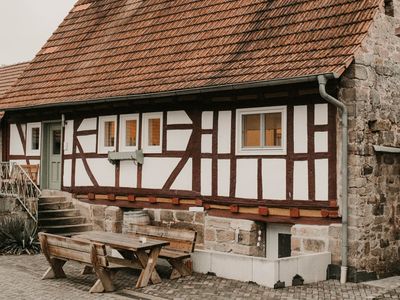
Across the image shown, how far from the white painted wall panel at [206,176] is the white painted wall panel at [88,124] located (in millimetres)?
3663

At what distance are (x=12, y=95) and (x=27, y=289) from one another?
816 centimetres

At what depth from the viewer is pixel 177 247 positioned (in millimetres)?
11164

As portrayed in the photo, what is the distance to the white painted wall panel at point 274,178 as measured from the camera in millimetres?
11250

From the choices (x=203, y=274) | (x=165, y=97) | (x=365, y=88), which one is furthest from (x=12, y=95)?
(x=365, y=88)

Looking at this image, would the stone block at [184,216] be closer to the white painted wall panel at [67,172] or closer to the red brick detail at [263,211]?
the red brick detail at [263,211]

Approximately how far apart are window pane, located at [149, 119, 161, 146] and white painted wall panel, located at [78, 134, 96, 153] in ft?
6.24

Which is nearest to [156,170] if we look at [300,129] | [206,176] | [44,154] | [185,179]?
[185,179]

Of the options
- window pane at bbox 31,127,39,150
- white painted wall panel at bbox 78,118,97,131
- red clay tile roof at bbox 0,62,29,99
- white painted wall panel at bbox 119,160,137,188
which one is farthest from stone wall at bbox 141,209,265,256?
red clay tile roof at bbox 0,62,29,99

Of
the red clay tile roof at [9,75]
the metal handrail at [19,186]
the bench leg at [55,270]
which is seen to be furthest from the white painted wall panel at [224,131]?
the red clay tile roof at [9,75]

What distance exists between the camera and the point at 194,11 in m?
14.3

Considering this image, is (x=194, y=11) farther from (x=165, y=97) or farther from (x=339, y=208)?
(x=339, y=208)

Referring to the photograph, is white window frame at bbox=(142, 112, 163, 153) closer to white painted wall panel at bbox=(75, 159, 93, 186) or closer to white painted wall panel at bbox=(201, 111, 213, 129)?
white painted wall panel at bbox=(201, 111, 213, 129)

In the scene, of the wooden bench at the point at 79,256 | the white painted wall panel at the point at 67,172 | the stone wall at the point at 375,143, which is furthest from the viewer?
the white painted wall panel at the point at 67,172

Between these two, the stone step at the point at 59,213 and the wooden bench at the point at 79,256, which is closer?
the wooden bench at the point at 79,256
